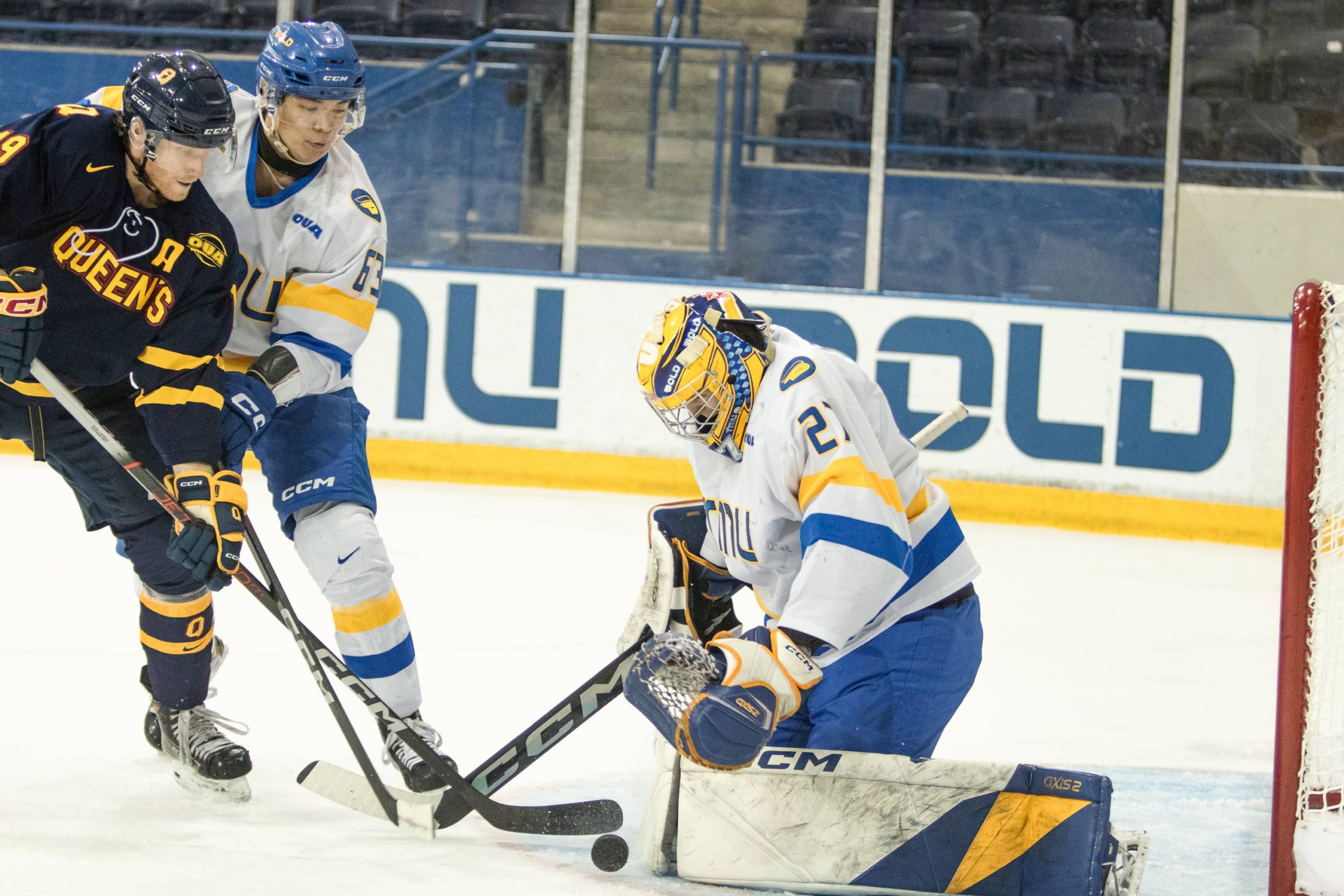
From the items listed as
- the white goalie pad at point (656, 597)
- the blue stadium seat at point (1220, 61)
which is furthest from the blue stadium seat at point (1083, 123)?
the white goalie pad at point (656, 597)

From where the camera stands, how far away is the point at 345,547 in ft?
7.66

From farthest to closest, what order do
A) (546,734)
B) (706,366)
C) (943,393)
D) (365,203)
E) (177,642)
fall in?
(943,393)
(365,203)
(177,642)
(546,734)
(706,366)

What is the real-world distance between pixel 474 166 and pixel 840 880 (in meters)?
4.50

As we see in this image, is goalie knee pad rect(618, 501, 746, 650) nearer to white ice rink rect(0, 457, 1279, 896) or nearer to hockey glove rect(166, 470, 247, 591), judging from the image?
white ice rink rect(0, 457, 1279, 896)

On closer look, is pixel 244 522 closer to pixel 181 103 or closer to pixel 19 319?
pixel 19 319

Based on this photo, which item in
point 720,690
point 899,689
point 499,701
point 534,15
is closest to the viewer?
point 720,690

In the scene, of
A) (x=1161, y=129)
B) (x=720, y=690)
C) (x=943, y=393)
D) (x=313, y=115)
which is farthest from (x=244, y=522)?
(x=1161, y=129)

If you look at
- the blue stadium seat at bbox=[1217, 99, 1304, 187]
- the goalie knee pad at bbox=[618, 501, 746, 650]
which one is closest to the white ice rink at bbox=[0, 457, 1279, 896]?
the goalie knee pad at bbox=[618, 501, 746, 650]

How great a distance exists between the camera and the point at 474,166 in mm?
5941

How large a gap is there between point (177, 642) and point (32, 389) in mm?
468

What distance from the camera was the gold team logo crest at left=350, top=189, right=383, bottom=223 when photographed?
2.47 metres

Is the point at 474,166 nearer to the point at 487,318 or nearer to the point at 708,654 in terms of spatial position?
the point at 487,318

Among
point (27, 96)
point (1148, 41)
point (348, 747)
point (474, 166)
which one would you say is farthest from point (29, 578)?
point (1148, 41)

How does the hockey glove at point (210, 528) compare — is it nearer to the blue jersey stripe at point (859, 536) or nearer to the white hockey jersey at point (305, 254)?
the white hockey jersey at point (305, 254)
